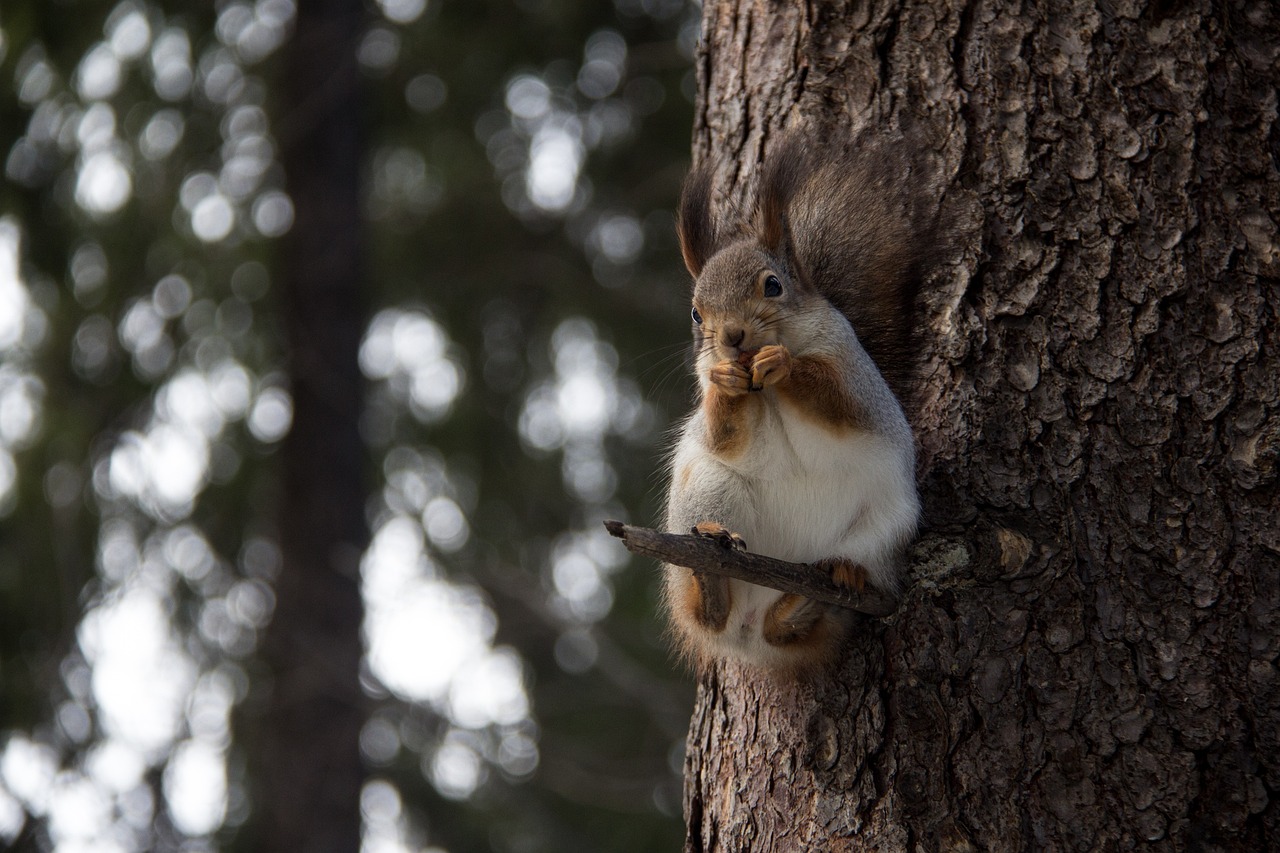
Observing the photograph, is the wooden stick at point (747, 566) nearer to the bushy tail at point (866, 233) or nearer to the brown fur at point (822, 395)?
the brown fur at point (822, 395)

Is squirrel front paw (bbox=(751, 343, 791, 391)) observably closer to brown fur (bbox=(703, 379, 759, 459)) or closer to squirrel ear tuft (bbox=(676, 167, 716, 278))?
brown fur (bbox=(703, 379, 759, 459))

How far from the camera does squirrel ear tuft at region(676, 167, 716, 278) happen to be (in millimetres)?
1933

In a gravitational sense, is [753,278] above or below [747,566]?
above

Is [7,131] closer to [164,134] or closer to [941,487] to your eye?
[164,134]

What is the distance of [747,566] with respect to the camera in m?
1.45

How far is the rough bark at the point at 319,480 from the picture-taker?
16.3 ft

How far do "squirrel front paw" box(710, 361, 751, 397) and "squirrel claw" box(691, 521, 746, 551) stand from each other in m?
0.19

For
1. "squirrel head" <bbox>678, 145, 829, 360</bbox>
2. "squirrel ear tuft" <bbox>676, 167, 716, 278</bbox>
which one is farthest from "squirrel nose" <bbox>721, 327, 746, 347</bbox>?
"squirrel ear tuft" <bbox>676, 167, 716, 278</bbox>

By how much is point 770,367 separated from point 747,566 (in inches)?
11.8

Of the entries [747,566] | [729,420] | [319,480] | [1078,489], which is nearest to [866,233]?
[729,420]

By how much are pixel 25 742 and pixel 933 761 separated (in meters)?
3.48

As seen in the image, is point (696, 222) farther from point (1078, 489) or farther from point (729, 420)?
point (1078, 489)

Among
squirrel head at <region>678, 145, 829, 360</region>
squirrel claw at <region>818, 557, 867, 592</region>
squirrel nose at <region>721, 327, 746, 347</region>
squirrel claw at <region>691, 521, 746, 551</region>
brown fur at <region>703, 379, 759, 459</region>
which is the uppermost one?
squirrel head at <region>678, 145, 829, 360</region>

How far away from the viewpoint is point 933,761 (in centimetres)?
153
